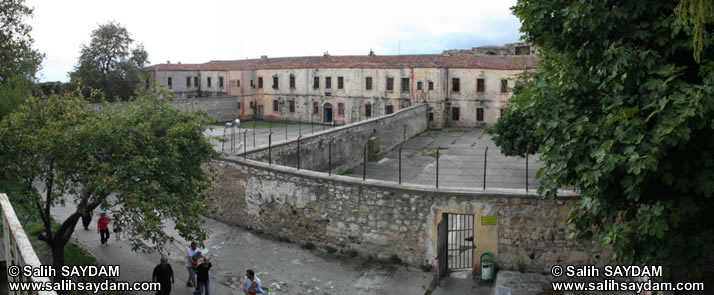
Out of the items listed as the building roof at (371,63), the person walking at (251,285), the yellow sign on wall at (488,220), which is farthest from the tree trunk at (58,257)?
the building roof at (371,63)

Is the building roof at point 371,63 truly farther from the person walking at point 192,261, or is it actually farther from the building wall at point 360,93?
the person walking at point 192,261

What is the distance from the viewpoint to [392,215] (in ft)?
47.1

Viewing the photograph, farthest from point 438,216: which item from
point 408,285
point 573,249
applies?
point 573,249

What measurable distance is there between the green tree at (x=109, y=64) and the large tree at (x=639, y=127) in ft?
136

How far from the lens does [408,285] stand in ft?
43.9

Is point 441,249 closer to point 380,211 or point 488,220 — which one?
point 488,220

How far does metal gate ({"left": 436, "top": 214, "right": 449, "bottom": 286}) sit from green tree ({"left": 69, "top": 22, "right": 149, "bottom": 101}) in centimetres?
3719

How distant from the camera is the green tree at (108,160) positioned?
11586mm

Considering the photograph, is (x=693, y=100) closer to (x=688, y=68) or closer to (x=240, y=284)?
(x=688, y=68)

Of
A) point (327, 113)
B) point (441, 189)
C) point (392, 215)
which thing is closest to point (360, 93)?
point (327, 113)

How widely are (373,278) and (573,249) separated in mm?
4838

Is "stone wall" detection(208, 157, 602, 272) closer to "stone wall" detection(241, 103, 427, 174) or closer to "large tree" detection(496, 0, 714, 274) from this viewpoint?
"stone wall" detection(241, 103, 427, 174)

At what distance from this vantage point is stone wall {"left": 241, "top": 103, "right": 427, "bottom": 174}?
66.0ft

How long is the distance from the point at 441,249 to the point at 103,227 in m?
9.44
